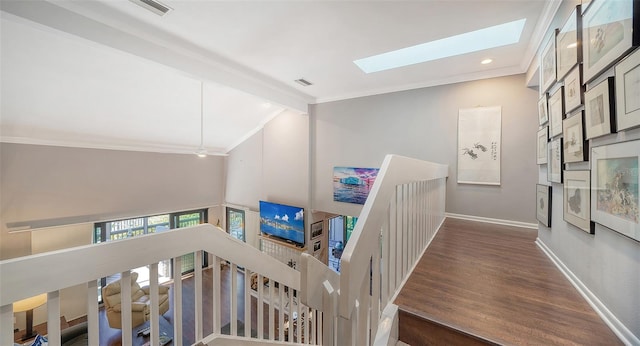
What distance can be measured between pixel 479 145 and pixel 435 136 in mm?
652

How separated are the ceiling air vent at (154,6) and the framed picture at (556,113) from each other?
11.6 feet

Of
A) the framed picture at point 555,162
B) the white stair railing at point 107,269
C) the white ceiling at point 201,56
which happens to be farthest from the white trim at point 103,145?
the framed picture at point 555,162

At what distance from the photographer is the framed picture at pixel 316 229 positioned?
5566 mm

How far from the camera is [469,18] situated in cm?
240

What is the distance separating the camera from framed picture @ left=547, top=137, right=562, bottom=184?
177 centimetres

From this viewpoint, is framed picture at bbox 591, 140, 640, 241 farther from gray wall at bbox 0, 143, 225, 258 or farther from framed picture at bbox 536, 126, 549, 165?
gray wall at bbox 0, 143, 225, 258

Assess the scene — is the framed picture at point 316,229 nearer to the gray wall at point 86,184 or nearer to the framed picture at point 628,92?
the gray wall at point 86,184

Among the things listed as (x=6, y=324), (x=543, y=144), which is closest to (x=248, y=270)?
(x=6, y=324)

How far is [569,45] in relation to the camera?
1.61 metres

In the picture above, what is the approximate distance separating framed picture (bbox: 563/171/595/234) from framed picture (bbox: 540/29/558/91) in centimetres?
94

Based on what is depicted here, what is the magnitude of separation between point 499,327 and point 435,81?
375 cm

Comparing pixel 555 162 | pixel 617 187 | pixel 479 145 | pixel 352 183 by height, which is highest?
pixel 479 145

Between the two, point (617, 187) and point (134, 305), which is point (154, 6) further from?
point (134, 305)

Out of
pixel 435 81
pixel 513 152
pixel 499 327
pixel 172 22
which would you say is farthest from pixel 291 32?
pixel 513 152
